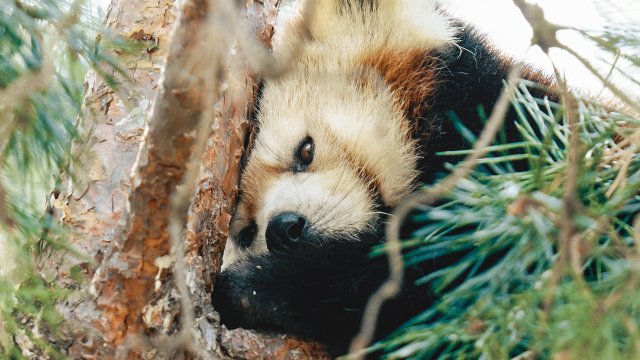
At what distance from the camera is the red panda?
1865 mm

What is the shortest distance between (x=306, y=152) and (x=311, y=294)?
23.8 inches

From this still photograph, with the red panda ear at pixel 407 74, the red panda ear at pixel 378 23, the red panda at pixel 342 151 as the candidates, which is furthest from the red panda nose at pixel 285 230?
the red panda ear at pixel 378 23

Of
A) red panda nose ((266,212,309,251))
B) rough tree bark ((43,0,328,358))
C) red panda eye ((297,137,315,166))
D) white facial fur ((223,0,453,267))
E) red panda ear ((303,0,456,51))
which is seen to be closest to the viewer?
rough tree bark ((43,0,328,358))

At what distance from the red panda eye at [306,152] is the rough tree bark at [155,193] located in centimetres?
28

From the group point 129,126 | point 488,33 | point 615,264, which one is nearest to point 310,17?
point 488,33

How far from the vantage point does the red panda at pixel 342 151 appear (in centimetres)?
187

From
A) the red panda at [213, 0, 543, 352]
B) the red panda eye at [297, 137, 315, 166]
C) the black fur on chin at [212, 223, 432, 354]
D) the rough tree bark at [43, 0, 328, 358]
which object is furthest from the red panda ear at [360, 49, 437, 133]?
the black fur on chin at [212, 223, 432, 354]

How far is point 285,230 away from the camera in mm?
2029

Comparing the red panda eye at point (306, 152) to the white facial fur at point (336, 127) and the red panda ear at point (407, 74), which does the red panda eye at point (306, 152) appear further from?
the red panda ear at point (407, 74)

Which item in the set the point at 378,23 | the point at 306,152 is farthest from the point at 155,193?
the point at 378,23

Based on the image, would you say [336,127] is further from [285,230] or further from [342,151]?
[285,230]

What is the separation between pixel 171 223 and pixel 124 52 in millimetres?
806

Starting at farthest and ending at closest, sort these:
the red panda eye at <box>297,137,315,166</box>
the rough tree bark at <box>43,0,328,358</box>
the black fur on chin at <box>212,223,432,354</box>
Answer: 1. the red panda eye at <box>297,137,315,166</box>
2. the black fur on chin at <box>212,223,432,354</box>
3. the rough tree bark at <box>43,0,328,358</box>

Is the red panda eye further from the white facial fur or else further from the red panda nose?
the red panda nose
